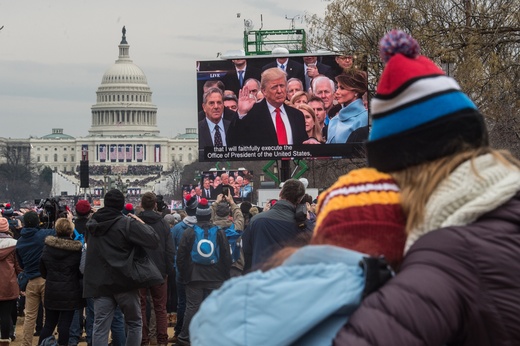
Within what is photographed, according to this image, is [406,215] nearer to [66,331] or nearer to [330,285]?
[330,285]

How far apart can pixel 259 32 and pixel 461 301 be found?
31.2m

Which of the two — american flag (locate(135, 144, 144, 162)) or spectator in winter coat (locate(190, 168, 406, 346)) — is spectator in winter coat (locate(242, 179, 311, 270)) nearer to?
spectator in winter coat (locate(190, 168, 406, 346))

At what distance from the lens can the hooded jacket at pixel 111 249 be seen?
10055mm

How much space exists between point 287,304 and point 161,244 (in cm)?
1085

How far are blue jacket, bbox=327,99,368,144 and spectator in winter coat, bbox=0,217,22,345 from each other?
13.9 m

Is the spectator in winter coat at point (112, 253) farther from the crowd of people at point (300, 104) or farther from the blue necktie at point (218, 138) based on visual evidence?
the blue necktie at point (218, 138)

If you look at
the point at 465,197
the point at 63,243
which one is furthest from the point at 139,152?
the point at 465,197

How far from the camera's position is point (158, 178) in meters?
179

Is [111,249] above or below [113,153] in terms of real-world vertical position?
below

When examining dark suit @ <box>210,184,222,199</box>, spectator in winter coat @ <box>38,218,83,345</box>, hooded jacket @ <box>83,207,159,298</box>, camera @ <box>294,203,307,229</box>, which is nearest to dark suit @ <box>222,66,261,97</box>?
spectator in winter coat @ <box>38,218,83,345</box>

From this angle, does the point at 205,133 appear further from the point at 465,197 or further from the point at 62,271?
the point at 465,197

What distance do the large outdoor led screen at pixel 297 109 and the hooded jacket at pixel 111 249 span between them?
645 inches

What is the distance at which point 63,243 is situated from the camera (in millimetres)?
11406

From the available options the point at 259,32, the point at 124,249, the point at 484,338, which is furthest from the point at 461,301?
the point at 259,32
